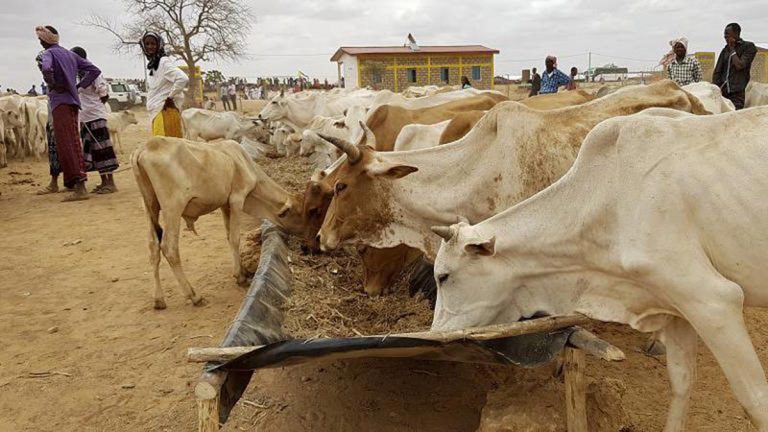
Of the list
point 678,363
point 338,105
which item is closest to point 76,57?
point 338,105

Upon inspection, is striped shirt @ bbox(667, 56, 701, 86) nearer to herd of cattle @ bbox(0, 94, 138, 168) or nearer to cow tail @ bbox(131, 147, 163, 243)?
cow tail @ bbox(131, 147, 163, 243)

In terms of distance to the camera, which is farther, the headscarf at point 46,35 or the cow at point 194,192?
the headscarf at point 46,35

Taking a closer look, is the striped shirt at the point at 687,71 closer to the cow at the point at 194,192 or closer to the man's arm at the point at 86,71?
the cow at the point at 194,192

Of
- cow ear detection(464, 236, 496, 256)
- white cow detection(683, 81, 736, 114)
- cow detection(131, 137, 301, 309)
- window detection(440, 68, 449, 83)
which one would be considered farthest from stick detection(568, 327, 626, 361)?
window detection(440, 68, 449, 83)

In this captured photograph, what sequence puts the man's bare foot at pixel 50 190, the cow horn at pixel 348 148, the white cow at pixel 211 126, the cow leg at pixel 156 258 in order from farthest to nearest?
the white cow at pixel 211 126 < the man's bare foot at pixel 50 190 < the cow leg at pixel 156 258 < the cow horn at pixel 348 148

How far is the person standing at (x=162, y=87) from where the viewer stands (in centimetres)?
596

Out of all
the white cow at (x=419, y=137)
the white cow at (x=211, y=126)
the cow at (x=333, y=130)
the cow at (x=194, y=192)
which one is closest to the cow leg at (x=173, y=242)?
the cow at (x=194, y=192)

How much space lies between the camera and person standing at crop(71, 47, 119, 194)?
8.64m

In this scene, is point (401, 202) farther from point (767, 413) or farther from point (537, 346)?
point (767, 413)

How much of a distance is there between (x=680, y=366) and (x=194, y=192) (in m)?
3.47

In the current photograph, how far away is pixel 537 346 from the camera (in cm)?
254

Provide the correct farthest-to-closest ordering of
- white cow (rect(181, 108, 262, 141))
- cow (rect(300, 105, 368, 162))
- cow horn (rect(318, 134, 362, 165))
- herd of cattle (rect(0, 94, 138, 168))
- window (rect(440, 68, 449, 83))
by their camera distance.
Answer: window (rect(440, 68, 449, 83)) → white cow (rect(181, 108, 262, 141)) → herd of cattle (rect(0, 94, 138, 168)) → cow (rect(300, 105, 368, 162)) → cow horn (rect(318, 134, 362, 165))

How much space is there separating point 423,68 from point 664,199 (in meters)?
30.4

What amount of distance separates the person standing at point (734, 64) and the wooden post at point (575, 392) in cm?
672
